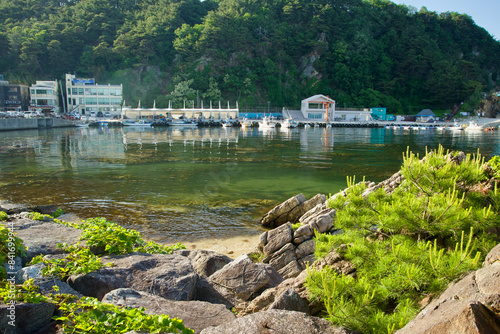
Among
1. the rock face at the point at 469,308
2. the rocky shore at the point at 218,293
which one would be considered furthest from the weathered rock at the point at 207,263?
the rock face at the point at 469,308

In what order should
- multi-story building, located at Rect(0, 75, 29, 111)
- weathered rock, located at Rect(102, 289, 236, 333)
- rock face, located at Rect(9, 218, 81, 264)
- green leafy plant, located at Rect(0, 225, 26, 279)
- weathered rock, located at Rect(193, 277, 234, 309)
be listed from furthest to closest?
multi-story building, located at Rect(0, 75, 29, 111) < rock face, located at Rect(9, 218, 81, 264) < weathered rock, located at Rect(193, 277, 234, 309) < green leafy plant, located at Rect(0, 225, 26, 279) < weathered rock, located at Rect(102, 289, 236, 333)

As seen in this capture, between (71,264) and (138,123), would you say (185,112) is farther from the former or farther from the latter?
(71,264)

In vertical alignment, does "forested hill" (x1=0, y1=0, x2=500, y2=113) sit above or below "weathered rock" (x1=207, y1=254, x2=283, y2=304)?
above

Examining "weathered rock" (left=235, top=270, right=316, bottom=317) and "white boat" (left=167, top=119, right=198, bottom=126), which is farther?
"white boat" (left=167, top=119, right=198, bottom=126)

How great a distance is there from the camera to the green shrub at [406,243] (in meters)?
4.33

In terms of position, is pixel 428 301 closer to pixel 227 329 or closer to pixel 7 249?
pixel 227 329

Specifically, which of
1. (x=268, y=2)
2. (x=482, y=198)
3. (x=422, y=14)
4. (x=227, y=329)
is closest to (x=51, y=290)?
(x=227, y=329)

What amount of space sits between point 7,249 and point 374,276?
5.87 m

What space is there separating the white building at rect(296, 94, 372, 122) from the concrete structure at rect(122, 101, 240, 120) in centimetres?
2014

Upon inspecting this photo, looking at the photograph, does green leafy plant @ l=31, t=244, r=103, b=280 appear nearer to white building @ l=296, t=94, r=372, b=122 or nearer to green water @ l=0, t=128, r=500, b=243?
green water @ l=0, t=128, r=500, b=243

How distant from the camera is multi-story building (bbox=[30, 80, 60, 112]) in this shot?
88.2 m

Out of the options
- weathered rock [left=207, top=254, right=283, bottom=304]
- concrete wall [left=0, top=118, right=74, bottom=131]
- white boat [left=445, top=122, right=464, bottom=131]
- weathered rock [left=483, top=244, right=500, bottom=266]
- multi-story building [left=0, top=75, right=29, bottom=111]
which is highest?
multi-story building [left=0, top=75, right=29, bottom=111]

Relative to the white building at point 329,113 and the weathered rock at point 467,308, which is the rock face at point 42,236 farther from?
the white building at point 329,113

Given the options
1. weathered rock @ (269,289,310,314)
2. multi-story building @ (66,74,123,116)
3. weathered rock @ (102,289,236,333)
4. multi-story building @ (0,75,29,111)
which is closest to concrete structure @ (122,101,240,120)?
multi-story building @ (66,74,123,116)
